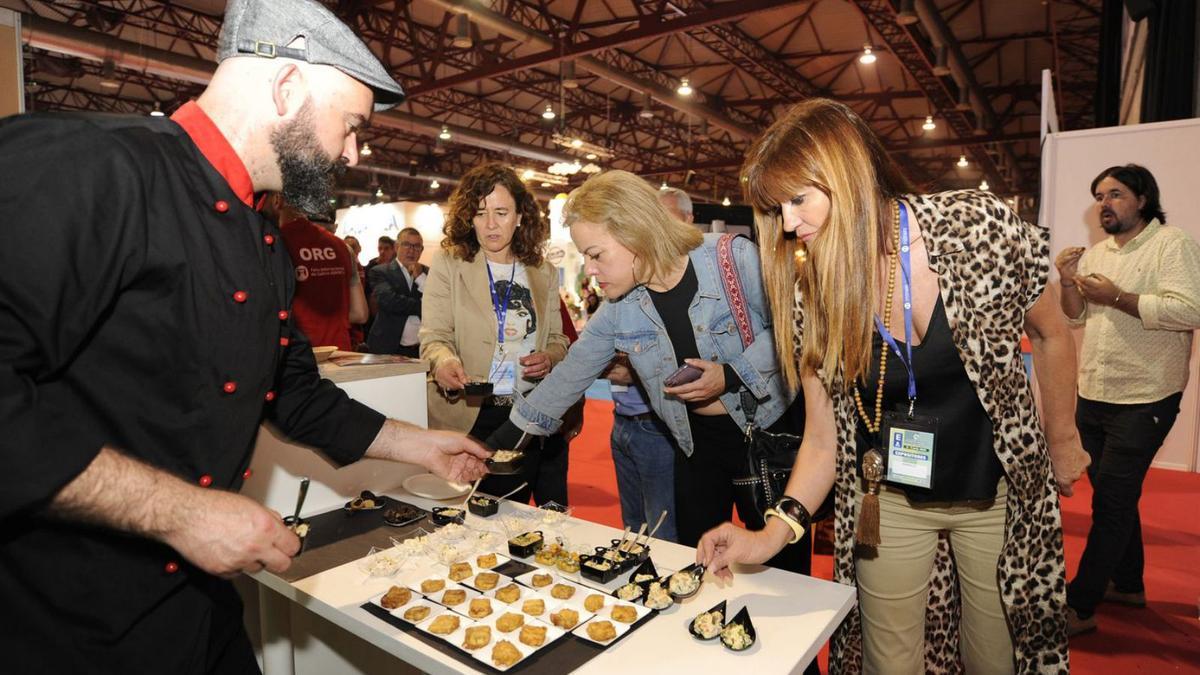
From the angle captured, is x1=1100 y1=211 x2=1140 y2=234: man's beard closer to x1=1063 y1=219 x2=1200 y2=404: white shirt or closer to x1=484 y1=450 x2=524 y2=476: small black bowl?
x1=1063 y1=219 x2=1200 y2=404: white shirt

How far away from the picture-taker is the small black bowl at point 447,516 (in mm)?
1862

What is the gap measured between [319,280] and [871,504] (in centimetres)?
305

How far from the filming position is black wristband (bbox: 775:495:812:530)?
5.02ft

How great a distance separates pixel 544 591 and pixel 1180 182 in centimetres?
512

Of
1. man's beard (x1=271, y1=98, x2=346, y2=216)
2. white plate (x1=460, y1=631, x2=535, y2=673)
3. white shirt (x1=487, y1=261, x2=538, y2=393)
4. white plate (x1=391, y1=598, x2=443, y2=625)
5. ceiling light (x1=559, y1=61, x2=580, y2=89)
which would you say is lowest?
white plate (x1=391, y1=598, x2=443, y2=625)

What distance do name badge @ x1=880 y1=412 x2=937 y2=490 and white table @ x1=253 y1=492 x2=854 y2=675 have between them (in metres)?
0.26

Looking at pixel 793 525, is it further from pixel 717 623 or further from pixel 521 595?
pixel 521 595

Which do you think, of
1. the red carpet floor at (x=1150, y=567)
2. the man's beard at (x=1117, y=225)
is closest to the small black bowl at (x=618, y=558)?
the red carpet floor at (x=1150, y=567)

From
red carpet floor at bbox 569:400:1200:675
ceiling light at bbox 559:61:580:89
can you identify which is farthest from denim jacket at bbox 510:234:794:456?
ceiling light at bbox 559:61:580:89

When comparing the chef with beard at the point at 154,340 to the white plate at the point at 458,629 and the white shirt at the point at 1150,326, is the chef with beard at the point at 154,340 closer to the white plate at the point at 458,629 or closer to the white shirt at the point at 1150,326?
the white plate at the point at 458,629

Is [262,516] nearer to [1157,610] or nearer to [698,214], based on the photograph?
[1157,610]

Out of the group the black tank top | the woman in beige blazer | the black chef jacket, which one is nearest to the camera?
the black chef jacket

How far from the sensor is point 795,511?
1540 mm

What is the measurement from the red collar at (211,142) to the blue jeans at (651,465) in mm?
1617
